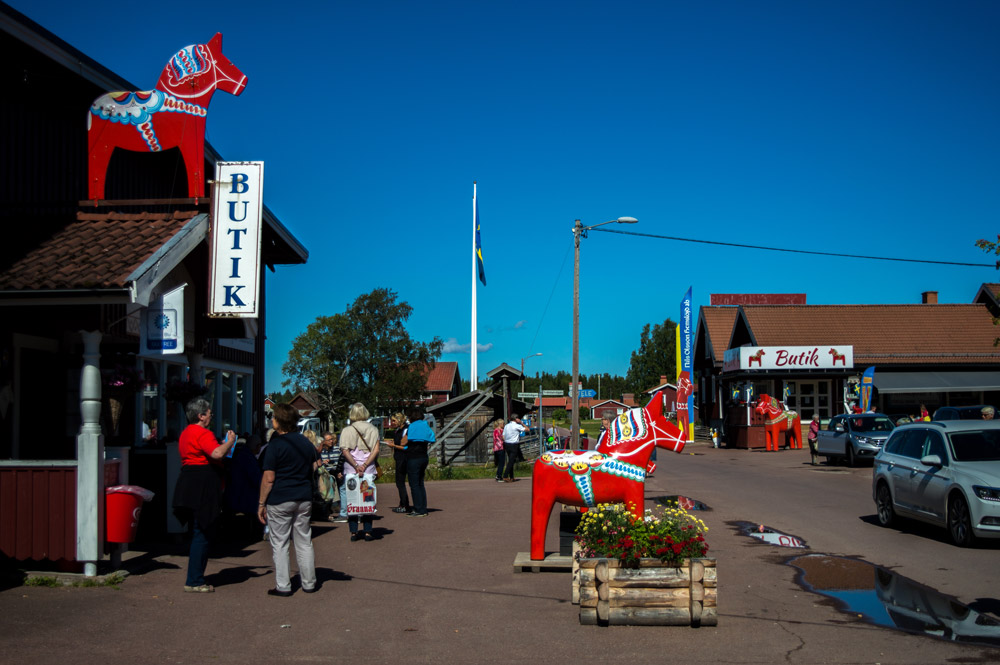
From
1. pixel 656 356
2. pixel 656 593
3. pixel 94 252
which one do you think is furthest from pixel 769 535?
pixel 656 356

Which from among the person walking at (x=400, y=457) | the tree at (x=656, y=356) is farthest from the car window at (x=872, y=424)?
the tree at (x=656, y=356)

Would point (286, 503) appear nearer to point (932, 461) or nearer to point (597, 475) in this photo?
point (597, 475)

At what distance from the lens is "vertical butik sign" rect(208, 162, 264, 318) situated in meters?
10.8

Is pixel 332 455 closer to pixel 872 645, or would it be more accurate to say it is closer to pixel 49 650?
pixel 49 650

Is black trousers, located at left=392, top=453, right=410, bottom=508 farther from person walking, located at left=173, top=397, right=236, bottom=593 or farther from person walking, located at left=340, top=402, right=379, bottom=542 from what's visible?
person walking, located at left=173, top=397, right=236, bottom=593

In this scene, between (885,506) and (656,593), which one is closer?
(656,593)

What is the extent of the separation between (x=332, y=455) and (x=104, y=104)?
24.0 ft

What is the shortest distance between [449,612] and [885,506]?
8.45 m

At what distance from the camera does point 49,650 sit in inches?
249

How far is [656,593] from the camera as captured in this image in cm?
698

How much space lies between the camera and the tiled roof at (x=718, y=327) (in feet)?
154

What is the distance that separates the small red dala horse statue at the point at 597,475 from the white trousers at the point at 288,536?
2.28 metres

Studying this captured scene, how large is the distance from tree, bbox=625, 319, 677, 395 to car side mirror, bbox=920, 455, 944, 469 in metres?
70.4

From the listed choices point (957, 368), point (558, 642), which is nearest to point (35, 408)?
point (558, 642)
